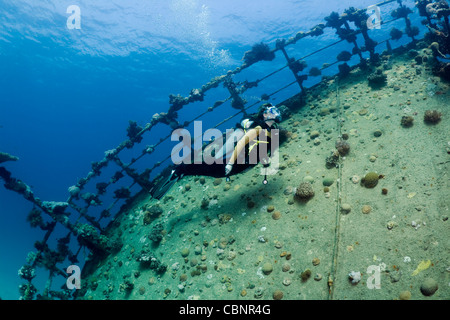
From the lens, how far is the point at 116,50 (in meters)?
34.8

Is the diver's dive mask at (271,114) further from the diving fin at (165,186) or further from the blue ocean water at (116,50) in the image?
the blue ocean water at (116,50)

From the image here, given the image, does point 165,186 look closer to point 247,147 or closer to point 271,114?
point 247,147

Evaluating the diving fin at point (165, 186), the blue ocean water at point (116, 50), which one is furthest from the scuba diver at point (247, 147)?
the blue ocean water at point (116, 50)

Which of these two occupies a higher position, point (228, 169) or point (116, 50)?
point (116, 50)

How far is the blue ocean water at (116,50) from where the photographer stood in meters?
28.2

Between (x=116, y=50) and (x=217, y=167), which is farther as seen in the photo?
(x=116, y=50)

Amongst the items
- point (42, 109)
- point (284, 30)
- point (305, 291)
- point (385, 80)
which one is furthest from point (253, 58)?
point (42, 109)

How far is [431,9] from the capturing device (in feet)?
31.7

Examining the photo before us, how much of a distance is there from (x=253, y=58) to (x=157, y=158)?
120 m

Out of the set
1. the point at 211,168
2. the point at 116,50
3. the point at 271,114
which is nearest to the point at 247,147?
the point at 271,114

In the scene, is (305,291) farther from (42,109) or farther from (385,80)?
(42,109)

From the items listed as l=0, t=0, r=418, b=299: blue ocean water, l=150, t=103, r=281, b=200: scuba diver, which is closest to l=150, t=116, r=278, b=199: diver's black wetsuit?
l=150, t=103, r=281, b=200: scuba diver

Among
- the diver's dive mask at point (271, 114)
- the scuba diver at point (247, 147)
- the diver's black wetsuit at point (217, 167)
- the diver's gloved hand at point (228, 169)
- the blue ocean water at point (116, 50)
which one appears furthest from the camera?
the blue ocean water at point (116, 50)

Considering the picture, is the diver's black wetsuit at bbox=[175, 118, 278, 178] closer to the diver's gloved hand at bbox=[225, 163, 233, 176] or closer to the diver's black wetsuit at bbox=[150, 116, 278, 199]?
the diver's black wetsuit at bbox=[150, 116, 278, 199]
